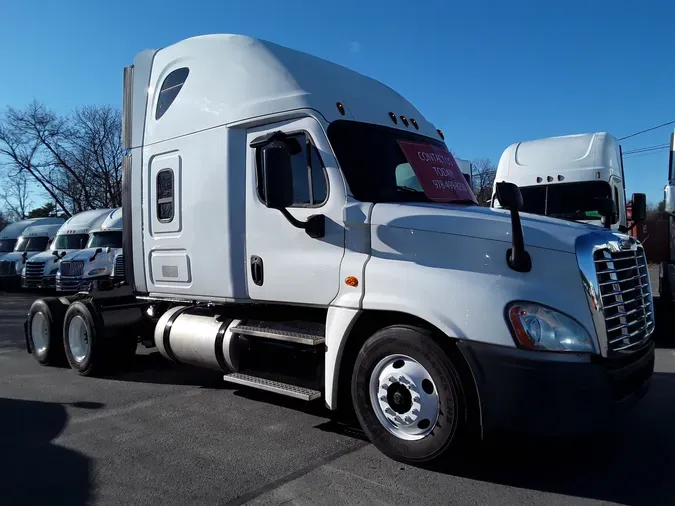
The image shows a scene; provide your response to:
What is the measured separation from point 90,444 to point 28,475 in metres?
0.67

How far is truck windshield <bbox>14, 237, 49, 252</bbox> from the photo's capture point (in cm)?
2488

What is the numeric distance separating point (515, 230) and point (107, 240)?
17.1 meters

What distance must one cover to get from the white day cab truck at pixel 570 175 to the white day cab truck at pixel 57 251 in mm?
14890

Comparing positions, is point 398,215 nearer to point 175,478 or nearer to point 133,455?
point 175,478

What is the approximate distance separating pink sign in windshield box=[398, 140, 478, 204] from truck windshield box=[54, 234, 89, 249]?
58.8 ft

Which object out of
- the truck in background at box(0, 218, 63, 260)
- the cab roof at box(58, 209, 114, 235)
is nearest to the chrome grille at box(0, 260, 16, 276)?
the cab roof at box(58, 209, 114, 235)

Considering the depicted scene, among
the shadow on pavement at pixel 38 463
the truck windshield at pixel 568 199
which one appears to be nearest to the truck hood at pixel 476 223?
the shadow on pavement at pixel 38 463

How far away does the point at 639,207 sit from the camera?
28.4ft

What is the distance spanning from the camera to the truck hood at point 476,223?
4.00 meters

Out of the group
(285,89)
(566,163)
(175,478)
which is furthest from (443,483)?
(566,163)

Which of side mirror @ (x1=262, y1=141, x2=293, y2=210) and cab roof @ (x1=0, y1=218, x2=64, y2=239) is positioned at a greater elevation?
cab roof @ (x1=0, y1=218, x2=64, y2=239)

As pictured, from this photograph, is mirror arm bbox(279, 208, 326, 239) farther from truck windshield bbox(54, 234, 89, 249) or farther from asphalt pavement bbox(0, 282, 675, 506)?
truck windshield bbox(54, 234, 89, 249)

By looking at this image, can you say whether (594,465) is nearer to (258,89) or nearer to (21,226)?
(258,89)

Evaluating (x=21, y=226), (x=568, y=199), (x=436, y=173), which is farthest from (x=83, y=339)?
(x=21, y=226)
